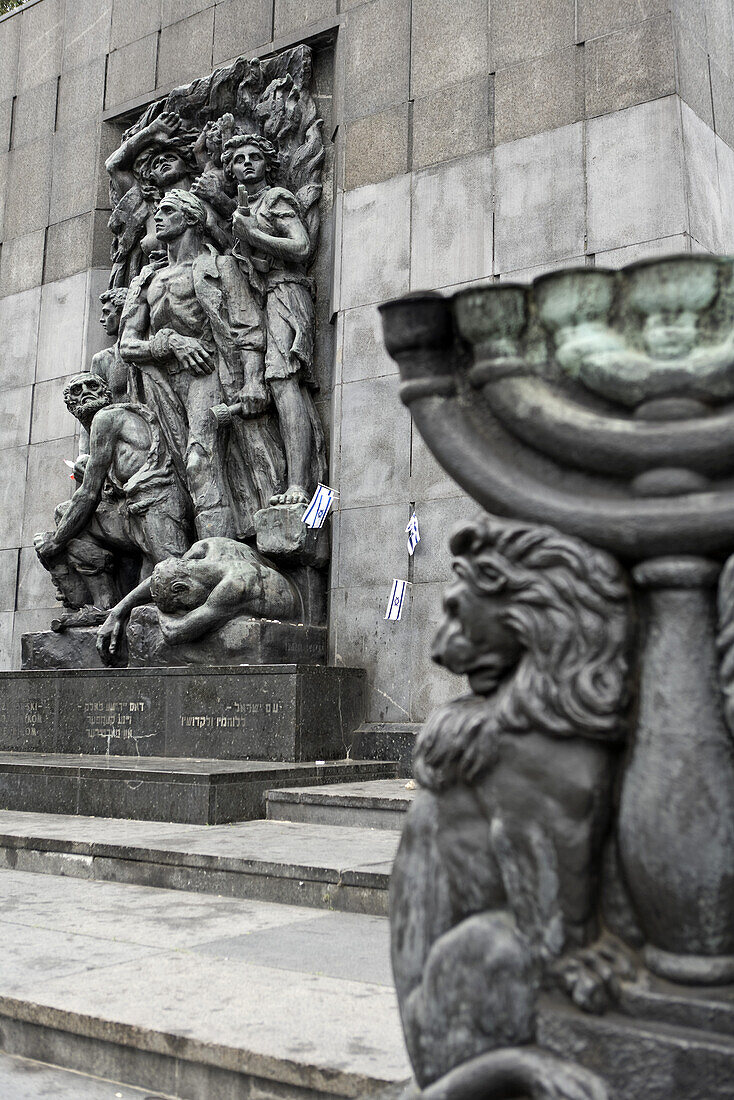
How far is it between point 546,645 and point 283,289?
915cm

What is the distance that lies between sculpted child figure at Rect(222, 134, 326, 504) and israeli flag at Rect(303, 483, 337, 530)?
24cm

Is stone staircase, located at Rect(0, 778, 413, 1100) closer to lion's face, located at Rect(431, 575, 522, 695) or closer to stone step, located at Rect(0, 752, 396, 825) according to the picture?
stone step, located at Rect(0, 752, 396, 825)

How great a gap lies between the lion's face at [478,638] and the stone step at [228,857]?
315 cm

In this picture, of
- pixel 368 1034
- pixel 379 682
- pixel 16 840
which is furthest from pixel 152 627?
pixel 368 1034

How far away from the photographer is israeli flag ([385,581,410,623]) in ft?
30.5

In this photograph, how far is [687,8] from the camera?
9328 millimetres

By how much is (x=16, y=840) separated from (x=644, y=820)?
18.3 feet

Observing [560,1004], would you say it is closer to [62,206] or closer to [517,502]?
[517,502]

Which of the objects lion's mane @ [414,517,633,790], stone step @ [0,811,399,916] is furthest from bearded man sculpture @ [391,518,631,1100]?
stone step @ [0,811,399,916]

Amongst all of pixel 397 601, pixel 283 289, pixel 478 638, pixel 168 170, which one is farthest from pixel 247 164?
pixel 478 638

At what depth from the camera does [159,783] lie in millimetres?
7305

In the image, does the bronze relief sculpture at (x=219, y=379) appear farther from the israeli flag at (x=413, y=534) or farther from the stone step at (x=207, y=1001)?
the stone step at (x=207, y=1001)

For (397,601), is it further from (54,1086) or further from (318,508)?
(54,1086)

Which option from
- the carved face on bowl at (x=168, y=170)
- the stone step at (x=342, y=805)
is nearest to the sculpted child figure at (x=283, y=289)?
the carved face on bowl at (x=168, y=170)
